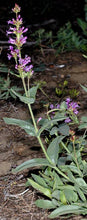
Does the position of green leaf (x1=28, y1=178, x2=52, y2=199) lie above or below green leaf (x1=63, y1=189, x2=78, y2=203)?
above

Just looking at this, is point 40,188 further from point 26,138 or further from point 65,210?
point 26,138

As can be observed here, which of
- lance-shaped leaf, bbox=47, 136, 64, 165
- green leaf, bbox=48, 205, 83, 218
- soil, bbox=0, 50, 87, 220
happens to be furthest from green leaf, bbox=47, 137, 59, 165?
soil, bbox=0, 50, 87, 220

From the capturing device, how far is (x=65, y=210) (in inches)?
81.5

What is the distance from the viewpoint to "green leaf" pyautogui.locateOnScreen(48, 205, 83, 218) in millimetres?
2049

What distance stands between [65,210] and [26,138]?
131 centimetres

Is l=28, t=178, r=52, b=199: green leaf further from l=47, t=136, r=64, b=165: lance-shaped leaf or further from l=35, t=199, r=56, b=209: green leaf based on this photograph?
l=47, t=136, r=64, b=165: lance-shaped leaf

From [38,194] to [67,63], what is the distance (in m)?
2.67

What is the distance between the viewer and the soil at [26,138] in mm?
2408

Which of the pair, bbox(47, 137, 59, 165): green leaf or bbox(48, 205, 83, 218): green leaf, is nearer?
bbox(48, 205, 83, 218): green leaf

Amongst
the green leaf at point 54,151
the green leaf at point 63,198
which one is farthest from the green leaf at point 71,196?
the green leaf at point 54,151

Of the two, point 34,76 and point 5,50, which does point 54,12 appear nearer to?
point 5,50

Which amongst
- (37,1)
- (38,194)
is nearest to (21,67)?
(38,194)

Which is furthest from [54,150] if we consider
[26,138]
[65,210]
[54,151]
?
[26,138]

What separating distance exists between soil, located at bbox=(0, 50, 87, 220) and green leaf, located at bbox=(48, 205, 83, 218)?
117 millimetres
